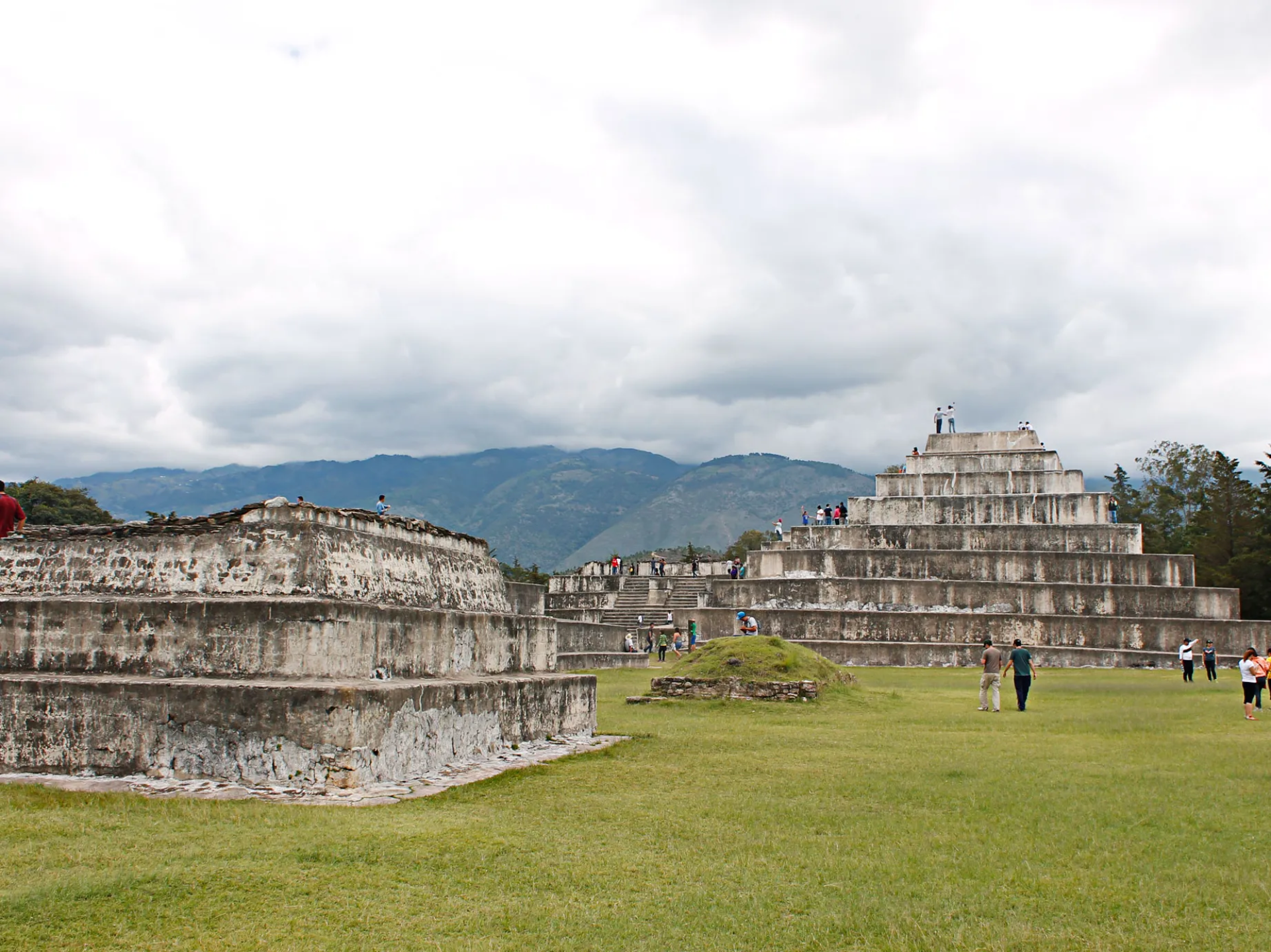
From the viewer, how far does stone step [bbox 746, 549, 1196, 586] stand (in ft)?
97.3

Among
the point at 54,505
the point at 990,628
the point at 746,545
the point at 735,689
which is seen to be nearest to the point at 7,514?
the point at 735,689

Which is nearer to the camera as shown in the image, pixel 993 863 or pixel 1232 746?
pixel 993 863

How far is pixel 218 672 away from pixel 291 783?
111 cm

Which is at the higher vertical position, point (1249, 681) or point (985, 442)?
point (985, 442)

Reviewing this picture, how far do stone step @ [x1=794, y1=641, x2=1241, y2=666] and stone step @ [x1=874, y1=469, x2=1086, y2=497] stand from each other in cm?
746

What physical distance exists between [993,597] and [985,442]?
9.29 m

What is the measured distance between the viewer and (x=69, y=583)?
7484 millimetres

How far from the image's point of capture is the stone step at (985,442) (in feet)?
120

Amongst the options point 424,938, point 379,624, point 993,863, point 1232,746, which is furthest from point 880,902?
point 1232,746

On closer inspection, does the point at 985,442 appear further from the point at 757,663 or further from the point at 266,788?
the point at 266,788

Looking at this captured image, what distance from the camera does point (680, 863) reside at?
475 centimetres

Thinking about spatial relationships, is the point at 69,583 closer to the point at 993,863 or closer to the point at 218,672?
the point at 218,672

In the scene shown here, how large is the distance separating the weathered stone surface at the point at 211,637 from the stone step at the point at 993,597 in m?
24.1

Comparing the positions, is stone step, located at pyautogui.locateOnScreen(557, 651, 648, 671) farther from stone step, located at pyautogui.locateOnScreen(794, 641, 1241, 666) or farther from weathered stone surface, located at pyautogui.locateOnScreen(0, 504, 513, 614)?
weathered stone surface, located at pyautogui.locateOnScreen(0, 504, 513, 614)
